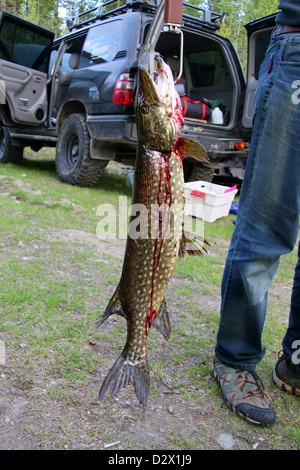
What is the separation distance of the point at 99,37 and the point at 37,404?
5.71 m

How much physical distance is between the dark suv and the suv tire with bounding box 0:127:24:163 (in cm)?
3

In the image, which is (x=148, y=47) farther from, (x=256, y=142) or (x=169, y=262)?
(x=169, y=262)

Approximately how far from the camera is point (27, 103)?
7.46m

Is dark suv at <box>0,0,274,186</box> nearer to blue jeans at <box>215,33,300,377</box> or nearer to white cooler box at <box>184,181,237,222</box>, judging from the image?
white cooler box at <box>184,181,237,222</box>

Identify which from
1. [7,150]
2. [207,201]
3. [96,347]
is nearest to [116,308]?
[96,347]

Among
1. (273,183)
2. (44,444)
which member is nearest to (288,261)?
(273,183)

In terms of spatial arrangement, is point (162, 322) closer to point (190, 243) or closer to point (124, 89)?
point (190, 243)

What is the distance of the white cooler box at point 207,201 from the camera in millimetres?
5641

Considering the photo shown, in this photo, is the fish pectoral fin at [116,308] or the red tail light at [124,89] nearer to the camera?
the fish pectoral fin at [116,308]

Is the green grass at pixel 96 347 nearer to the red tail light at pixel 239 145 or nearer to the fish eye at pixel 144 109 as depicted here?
the fish eye at pixel 144 109

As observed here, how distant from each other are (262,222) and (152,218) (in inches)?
25.6

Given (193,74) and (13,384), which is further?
(193,74)

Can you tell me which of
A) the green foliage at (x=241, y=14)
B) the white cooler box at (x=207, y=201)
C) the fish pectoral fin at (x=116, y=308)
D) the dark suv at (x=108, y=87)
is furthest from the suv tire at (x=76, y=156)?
the green foliage at (x=241, y=14)

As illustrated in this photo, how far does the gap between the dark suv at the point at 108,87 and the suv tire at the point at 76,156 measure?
0.05 feet
